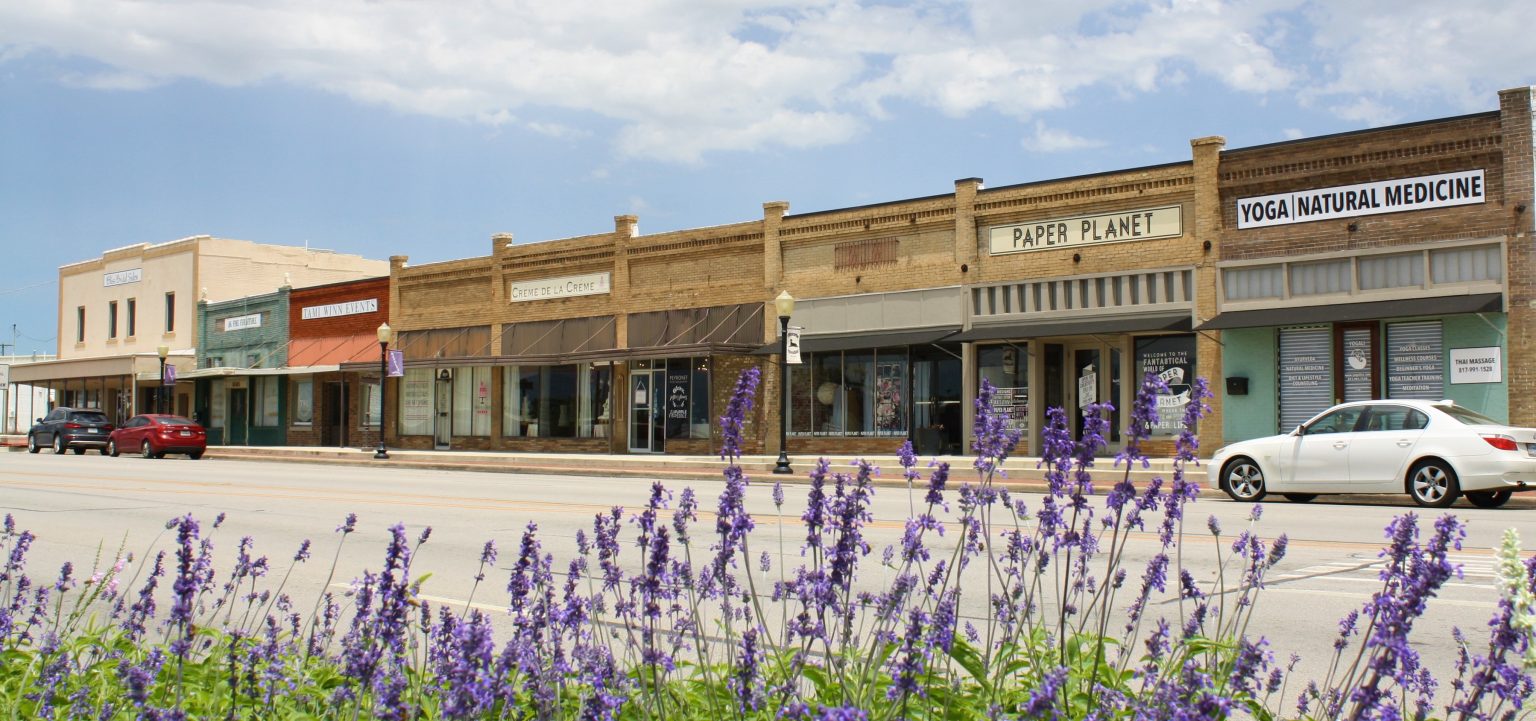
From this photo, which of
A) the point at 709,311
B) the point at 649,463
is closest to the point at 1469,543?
the point at 649,463

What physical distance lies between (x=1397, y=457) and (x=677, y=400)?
2111 centimetres

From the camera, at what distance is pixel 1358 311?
23.0m

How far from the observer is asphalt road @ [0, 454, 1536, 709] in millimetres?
8492

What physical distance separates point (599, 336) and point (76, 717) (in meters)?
32.5

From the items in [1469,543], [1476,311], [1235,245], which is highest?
[1235,245]

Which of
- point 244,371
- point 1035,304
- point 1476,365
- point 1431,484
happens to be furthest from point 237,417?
point 1431,484

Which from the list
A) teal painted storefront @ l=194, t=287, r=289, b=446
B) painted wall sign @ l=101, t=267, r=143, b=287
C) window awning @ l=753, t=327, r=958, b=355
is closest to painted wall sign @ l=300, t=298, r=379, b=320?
teal painted storefront @ l=194, t=287, r=289, b=446

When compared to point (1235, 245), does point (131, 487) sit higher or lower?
lower

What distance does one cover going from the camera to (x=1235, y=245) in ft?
81.9

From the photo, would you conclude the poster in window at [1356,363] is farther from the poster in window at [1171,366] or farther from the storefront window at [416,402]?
the storefront window at [416,402]

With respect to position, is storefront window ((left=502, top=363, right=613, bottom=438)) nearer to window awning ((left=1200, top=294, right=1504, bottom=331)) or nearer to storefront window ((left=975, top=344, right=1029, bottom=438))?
storefront window ((left=975, top=344, right=1029, bottom=438))

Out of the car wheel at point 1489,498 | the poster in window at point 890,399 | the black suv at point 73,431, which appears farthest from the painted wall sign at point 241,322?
the car wheel at point 1489,498

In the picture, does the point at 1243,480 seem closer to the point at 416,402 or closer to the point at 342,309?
the point at 416,402

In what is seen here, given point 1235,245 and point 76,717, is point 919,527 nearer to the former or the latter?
point 76,717
